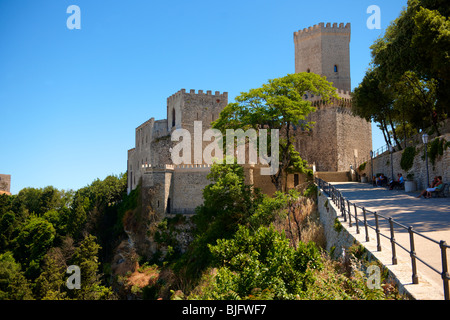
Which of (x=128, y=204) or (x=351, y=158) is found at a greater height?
(x=351, y=158)

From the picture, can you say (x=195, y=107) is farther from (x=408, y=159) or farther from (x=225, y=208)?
(x=408, y=159)

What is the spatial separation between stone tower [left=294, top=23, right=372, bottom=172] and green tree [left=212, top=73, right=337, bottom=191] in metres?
12.2

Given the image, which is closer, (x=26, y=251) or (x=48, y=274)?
(x=48, y=274)

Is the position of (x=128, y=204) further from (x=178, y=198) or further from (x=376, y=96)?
(x=376, y=96)

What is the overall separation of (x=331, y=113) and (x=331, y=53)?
7.76m

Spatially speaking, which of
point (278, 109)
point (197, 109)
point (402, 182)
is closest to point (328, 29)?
point (197, 109)

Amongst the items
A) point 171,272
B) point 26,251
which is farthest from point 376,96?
point 26,251

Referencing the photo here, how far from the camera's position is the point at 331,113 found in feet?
129

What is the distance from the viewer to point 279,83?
24.8 metres

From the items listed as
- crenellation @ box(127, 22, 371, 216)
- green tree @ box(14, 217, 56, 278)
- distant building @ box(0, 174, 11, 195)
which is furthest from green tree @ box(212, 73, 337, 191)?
distant building @ box(0, 174, 11, 195)

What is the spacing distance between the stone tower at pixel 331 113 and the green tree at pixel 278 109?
1216cm

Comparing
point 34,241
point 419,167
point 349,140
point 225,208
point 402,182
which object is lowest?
point 34,241

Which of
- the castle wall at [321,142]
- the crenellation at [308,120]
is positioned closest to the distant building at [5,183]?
the crenellation at [308,120]
